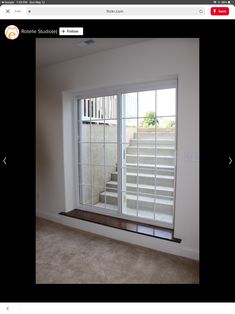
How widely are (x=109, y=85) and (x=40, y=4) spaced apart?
1.76 m

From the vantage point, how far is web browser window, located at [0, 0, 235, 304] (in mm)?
450

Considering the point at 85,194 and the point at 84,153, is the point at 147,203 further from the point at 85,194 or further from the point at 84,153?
the point at 84,153

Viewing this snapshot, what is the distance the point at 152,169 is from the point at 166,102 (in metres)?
0.80

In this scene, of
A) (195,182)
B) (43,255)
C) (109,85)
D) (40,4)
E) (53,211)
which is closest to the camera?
(40,4)

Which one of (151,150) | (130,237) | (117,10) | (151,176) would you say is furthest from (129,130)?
(117,10)

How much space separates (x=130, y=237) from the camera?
2016 mm

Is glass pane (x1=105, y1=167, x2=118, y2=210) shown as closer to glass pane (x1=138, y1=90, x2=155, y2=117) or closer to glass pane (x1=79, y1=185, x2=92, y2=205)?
glass pane (x1=79, y1=185, x2=92, y2=205)

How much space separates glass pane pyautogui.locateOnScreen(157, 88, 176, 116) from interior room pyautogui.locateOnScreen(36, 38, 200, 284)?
11 millimetres

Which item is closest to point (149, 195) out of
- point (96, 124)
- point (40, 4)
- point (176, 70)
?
point (96, 124)
